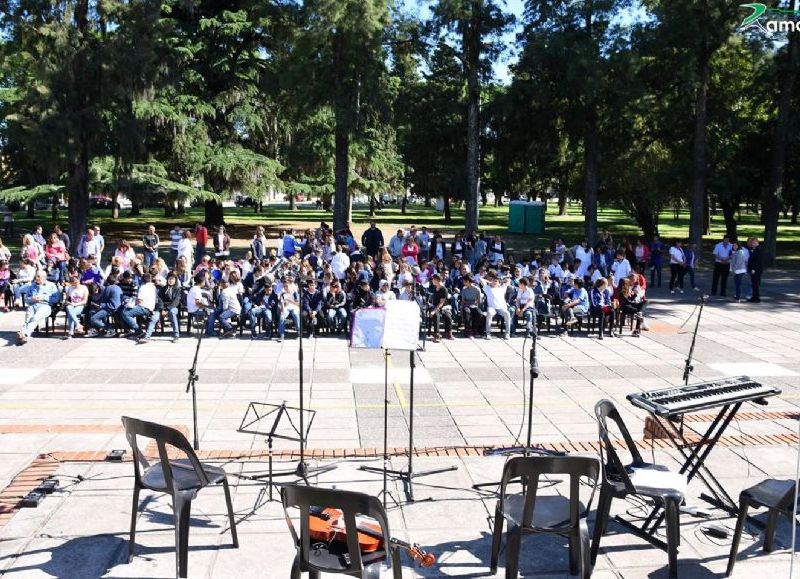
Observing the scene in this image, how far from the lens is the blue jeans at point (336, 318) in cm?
1581

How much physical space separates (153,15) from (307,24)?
5365 mm

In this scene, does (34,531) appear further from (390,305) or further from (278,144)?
(278,144)

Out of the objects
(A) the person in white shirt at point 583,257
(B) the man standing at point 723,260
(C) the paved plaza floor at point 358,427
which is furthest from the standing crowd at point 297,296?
(B) the man standing at point 723,260

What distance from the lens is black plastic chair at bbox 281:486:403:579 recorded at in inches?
185

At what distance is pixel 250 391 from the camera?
11.4 metres

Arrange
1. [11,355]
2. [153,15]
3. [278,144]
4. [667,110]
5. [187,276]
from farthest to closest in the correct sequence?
1. [278,144]
2. [667,110]
3. [153,15]
4. [187,276]
5. [11,355]

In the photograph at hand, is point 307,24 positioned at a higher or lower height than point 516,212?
higher

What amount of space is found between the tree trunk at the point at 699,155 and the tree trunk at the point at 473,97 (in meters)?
8.15

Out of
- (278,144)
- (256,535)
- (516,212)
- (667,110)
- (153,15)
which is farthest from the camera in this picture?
(516,212)

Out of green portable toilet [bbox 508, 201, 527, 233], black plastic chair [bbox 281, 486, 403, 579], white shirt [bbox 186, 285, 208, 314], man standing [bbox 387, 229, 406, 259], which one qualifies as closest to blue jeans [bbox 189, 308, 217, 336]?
white shirt [bbox 186, 285, 208, 314]

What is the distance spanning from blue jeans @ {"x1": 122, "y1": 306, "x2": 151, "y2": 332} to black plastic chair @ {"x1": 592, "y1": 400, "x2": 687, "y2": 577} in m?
11.2

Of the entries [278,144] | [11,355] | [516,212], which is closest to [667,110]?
[516,212]

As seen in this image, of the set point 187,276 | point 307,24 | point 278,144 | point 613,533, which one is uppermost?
point 307,24

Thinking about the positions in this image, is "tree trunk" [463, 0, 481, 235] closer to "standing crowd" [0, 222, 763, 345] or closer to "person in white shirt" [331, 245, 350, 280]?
"person in white shirt" [331, 245, 350, 280]
